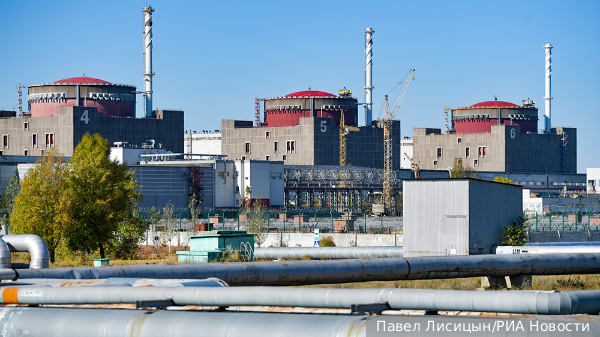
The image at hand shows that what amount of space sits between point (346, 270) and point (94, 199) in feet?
77.0

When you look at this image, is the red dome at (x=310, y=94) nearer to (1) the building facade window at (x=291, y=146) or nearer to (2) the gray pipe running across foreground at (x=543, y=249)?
(1) the building facade window at (x=291, y=146)

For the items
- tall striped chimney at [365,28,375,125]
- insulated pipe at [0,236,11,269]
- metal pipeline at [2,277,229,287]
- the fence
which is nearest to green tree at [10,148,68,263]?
insulated pipe at [0,236,11,269]

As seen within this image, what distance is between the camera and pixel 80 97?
11119 centimetres

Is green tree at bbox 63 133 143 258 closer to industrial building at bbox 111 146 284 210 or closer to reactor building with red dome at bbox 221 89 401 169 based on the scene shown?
industrial building at bbox 111 146 284 210

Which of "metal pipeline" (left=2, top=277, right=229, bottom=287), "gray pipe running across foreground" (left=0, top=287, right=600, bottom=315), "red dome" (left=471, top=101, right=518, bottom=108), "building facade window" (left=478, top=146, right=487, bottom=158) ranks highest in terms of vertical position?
"red dome" (left=471, top=101, right=518, bottom=108)

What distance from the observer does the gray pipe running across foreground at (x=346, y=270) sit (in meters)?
17.0

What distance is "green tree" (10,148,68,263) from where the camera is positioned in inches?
1475

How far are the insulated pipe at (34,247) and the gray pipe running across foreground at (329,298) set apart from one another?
12.0 m

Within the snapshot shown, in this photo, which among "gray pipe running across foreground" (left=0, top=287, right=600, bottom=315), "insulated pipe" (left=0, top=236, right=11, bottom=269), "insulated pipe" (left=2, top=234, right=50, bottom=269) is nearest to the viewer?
"gray pipe running across foreground" (left=0, top=287, right=600, bottom=315)

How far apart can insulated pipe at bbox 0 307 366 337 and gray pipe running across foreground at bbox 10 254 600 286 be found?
21.8ft

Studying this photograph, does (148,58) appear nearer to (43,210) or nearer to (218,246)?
(43,210)

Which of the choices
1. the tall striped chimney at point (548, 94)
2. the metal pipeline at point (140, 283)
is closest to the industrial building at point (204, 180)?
the tall striped chimney at point (548, 94)

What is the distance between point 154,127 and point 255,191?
98.0 feet

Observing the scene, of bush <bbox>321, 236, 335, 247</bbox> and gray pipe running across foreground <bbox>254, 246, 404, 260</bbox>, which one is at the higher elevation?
gray pipe running across foreground <bbox>254, 246, 404, 260</bbox>
